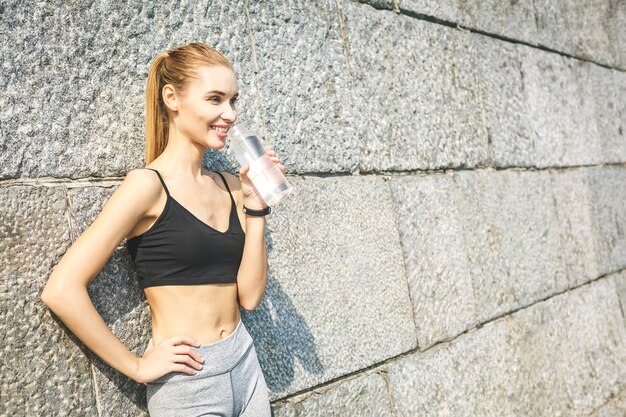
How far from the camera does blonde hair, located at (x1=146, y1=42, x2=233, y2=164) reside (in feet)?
6.48

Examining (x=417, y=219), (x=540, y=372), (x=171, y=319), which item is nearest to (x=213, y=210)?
(x=171, y=319)

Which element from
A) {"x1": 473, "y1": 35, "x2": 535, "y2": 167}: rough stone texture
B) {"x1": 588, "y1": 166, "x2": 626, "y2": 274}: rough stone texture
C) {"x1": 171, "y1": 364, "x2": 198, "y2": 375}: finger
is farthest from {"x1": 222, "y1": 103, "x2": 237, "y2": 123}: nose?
{"x1": 588, "y1": 166, "x2": 626, "y2": 274}: rough stone texture

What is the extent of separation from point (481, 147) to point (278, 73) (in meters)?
1.60

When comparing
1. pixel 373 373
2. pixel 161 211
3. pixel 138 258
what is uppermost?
pixel 161 211

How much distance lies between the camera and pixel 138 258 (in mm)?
1937

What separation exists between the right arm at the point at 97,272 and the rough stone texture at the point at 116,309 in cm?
14

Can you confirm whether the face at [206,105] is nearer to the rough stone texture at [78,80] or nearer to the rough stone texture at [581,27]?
the rough stone texture at [78,80]

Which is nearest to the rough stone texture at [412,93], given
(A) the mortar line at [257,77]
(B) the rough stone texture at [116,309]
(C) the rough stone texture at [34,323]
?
(A) the mortar line at [257,77]

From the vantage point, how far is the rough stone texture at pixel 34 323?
174cm

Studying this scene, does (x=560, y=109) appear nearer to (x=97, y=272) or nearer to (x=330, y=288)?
(x=330, y=288)

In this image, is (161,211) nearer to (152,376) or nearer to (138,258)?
(138,258)

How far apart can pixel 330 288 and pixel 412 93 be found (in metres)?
1.21

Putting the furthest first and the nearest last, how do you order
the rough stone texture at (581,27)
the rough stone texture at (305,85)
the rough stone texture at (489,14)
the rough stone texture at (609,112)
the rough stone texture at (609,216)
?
the rough stone texture at (609,112) → the rough stone texture at (609,216) → the rough stone texture at (581,27) → the rough stone texture at (489,14) → the rough stone texture at (305,85)

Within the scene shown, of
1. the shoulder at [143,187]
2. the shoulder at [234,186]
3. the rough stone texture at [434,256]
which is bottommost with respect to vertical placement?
the rough stone texture at [434,256]
